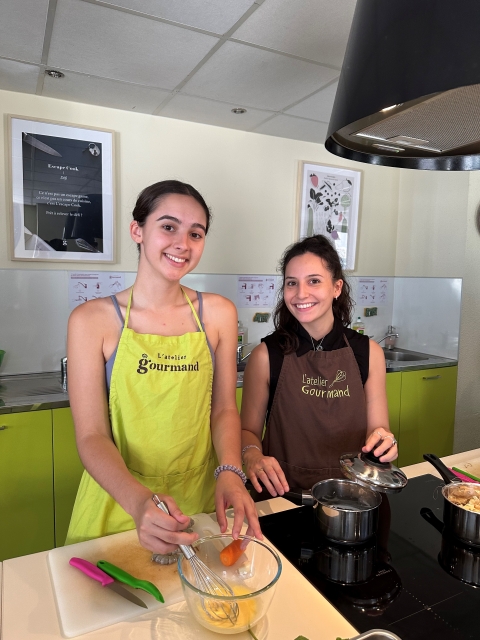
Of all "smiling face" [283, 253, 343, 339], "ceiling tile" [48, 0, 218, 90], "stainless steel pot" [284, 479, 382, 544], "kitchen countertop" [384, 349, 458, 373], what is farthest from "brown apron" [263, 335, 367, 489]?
"kitchen countertop" [384, 349, 458, 373]

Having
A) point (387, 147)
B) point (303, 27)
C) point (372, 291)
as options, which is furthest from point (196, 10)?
point (372, 291)

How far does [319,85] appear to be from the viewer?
6.87 ft

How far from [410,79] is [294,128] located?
2181mm

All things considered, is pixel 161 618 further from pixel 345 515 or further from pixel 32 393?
pixel 32 393

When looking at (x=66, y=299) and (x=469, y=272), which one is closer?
(x=66, y=299)

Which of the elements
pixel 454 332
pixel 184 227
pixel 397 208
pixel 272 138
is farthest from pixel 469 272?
pixel 184 227

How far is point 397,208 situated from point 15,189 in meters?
2.54

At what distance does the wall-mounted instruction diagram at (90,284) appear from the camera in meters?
2.42

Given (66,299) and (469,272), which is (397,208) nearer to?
(469,272)

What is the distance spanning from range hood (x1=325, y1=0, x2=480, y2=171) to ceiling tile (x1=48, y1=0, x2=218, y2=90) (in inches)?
40.5

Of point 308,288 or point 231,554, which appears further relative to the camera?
point 308,288

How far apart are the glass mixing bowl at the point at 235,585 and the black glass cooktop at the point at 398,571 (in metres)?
0.11

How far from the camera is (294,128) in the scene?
2.71 metres

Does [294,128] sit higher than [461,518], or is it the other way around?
[294,128]
